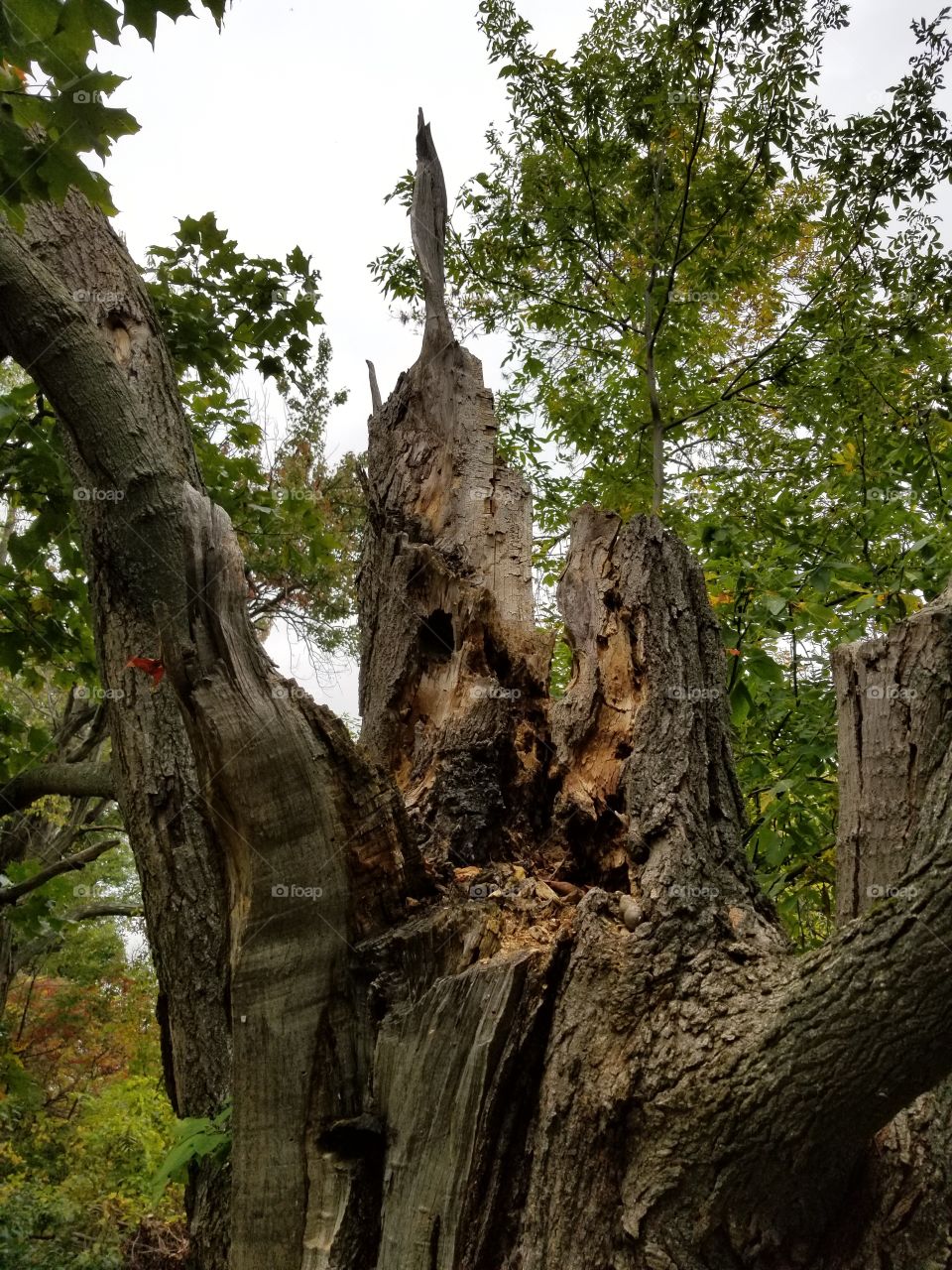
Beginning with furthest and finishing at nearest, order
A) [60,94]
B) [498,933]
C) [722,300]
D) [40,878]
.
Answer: [722,300], [40,878], [60,94], [498,933]

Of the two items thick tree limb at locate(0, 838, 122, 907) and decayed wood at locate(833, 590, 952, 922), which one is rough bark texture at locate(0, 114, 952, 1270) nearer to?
decayed wood at locate(833, 590, 952, 922)

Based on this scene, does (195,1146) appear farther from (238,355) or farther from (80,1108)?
(80,1108)

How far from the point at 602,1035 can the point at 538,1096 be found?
0.19 m

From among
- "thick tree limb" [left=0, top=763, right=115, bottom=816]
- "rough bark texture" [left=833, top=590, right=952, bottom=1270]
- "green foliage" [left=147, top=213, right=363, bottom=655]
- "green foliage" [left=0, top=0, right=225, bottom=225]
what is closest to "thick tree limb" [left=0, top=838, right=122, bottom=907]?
"thick tree limb" [left=0, top=763, right=115, bottom=816]

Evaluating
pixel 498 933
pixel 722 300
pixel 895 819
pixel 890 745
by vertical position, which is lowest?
pixel 498 933

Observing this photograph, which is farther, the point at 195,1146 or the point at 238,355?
the point at 238,355

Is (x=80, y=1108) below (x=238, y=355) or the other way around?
below

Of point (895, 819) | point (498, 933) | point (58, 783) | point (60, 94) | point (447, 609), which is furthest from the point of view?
point (58, 783)

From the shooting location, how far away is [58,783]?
4.90m

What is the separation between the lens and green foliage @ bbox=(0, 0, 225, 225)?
7.75ft

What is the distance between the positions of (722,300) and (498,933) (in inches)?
237

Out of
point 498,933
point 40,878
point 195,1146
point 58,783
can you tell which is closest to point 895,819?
point 498,933

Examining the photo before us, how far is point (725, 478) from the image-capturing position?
6941 millimetres

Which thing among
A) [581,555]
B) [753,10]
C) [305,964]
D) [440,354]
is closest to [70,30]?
[440,354]
